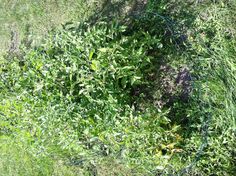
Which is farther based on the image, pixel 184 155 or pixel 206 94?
pixel 184 155

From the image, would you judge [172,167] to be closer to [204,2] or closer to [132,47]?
[132,47]

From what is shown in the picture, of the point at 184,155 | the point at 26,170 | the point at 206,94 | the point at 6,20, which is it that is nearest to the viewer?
the point at 206,94

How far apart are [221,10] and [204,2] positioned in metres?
0.30

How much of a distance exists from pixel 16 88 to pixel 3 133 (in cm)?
75

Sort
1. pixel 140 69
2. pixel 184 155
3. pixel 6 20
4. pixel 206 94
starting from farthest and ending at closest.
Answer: pixel 6 20 < pixel 140 69 < pixel 184 155 < pixel 206 94

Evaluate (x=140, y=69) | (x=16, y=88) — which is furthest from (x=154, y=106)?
(x=16, y=88)

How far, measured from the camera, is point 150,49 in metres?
4.56

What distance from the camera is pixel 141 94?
178 inches

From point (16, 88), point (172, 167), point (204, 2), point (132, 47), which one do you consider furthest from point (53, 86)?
point (204, 2)

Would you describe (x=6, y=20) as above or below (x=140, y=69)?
above

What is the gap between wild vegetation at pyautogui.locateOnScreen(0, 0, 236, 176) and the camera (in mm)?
3814

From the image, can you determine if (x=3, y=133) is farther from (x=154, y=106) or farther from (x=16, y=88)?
(x=154, y=106)

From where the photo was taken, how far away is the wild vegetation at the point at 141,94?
3814mm

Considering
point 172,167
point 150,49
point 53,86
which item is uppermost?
point 150,49
